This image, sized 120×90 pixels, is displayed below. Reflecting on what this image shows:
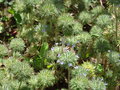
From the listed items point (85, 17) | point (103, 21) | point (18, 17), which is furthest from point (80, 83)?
point (18, 17)

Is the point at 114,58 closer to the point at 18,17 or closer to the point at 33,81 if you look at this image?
the point at 33,81

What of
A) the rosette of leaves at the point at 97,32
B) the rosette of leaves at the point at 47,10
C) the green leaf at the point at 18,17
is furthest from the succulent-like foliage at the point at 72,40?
the green leaf at the point at 18,17

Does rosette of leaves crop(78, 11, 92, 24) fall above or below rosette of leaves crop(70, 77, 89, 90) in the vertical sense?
above

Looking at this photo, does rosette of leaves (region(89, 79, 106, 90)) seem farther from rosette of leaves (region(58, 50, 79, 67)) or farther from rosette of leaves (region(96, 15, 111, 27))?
rosette of leaves (region(96, 15, 111, 27))

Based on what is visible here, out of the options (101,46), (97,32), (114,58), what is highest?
(97,32)

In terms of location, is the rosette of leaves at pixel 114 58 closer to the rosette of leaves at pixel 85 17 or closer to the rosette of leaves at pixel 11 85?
the rosette of leaves at pixel 85 17

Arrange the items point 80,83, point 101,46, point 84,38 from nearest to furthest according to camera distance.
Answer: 1. point 80,83
2. point 101,46
3. point 84,38

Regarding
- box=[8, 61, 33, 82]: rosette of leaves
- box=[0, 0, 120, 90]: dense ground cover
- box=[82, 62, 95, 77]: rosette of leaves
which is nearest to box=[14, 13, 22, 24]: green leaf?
box=[0, 0, 120, 90]: dense ground cover

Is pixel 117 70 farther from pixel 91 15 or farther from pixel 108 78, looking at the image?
pixel 91 15

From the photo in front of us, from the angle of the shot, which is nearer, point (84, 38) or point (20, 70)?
point (20, 70)
